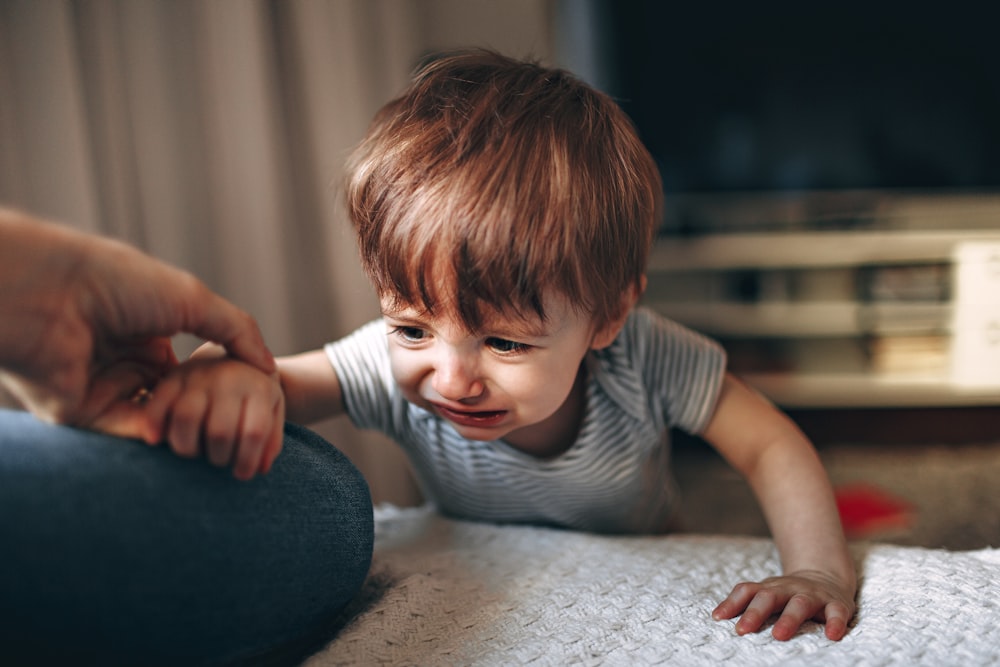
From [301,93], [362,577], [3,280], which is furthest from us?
[301,93]

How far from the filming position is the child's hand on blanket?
0.55 m

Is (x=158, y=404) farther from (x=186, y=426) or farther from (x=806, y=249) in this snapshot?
(x=806, y=249)

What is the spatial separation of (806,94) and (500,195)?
1.48 metres

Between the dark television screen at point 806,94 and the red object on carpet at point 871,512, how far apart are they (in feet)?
2.61

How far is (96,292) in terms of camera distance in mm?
406

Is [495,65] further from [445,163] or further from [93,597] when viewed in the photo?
[93,597]

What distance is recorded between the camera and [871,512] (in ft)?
4.12

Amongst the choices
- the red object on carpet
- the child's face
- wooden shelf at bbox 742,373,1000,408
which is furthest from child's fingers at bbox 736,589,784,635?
wooden shelf at bbox 742,373,1000,408

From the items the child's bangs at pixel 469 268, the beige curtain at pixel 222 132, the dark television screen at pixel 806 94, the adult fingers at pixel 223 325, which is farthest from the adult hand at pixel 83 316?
the dark television screen at pixel 806 94

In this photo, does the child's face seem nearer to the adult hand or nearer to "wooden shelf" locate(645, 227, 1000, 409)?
the adult hand

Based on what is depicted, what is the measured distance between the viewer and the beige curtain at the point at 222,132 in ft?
2.92

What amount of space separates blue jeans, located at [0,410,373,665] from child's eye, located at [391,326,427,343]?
8.2 inches

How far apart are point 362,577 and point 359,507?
0.05 metres

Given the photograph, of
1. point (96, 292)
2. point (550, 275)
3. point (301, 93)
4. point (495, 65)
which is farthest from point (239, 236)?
point (96, 292)
